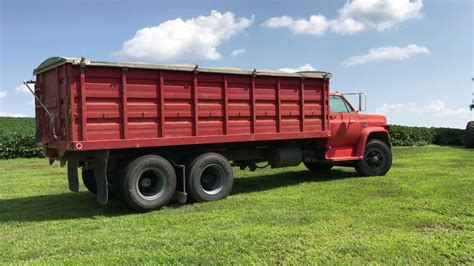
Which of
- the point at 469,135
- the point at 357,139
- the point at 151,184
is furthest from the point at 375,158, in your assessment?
the point at 469,135

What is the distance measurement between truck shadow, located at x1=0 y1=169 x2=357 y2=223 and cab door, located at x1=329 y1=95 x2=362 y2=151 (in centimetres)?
89

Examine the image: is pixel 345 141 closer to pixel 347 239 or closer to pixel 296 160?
pixel 296 160

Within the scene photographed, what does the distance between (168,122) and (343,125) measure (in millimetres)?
4638

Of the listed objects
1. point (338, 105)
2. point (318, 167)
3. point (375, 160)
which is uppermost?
point (338, 105)

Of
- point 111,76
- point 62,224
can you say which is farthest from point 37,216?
point 111,76

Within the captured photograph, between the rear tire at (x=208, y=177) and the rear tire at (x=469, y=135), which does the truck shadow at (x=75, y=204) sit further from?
the rear tire at (x=469, y=135)

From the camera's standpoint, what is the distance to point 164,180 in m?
8.30

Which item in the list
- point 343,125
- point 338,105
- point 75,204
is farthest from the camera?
point 338,105

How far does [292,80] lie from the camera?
10.1 meters

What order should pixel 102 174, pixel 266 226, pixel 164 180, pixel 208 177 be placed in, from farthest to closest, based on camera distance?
pixel 208 177
pixel 164 180
pixel 102 174
pixel 266 226

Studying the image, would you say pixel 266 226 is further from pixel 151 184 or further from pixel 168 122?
pixel 168 122

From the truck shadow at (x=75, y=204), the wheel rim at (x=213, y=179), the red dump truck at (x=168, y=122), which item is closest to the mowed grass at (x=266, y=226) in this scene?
the truck shadow at (x=75, y=204)

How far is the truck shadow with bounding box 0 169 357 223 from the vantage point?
798 cm

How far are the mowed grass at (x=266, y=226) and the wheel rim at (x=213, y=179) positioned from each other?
32 centimetres
